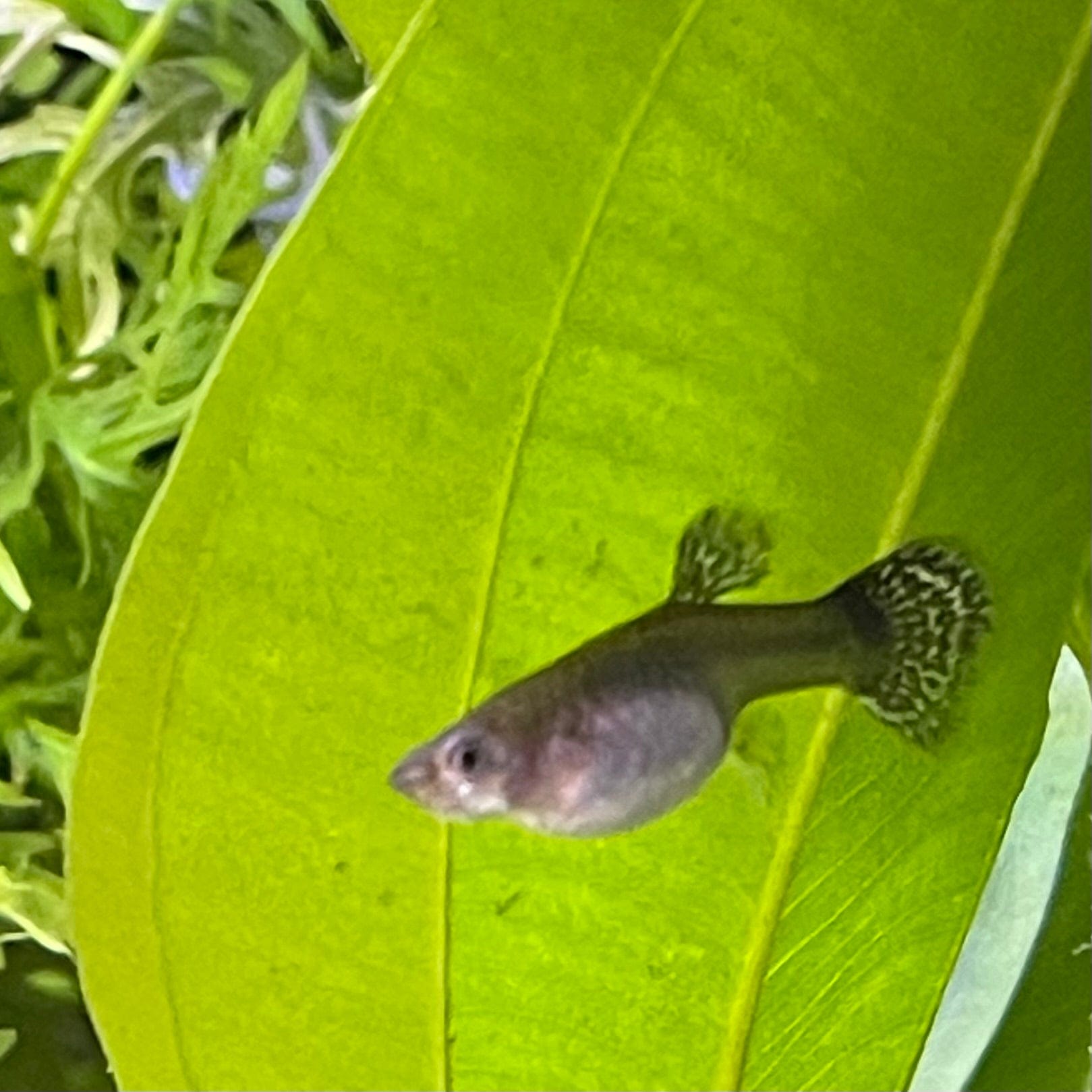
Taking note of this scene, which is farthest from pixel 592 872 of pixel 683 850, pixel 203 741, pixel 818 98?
pixel 818 98

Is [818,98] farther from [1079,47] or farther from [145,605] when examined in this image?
[145,605]

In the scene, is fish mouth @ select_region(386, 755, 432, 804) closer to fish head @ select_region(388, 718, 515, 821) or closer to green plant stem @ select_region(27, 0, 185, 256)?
fish head @ select_region(388, 718, 515, 821)

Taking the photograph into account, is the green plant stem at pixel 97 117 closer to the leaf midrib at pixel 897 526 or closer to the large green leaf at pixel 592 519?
the large green leaf at pixel 592 519

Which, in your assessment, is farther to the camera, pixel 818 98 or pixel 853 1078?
pixel 853 1078

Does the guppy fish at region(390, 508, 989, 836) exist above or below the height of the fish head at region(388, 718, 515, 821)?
above

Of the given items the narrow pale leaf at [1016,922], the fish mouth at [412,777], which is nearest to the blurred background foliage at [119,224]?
the fish mouth at [412,777]

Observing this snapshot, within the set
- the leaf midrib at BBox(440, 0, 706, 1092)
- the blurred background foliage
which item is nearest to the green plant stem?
the blurred background foliage

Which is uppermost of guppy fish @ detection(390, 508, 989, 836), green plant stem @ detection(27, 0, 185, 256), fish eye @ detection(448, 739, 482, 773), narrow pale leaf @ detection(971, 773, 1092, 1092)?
green plant stem @ detection(27, 0, 185, 256)
